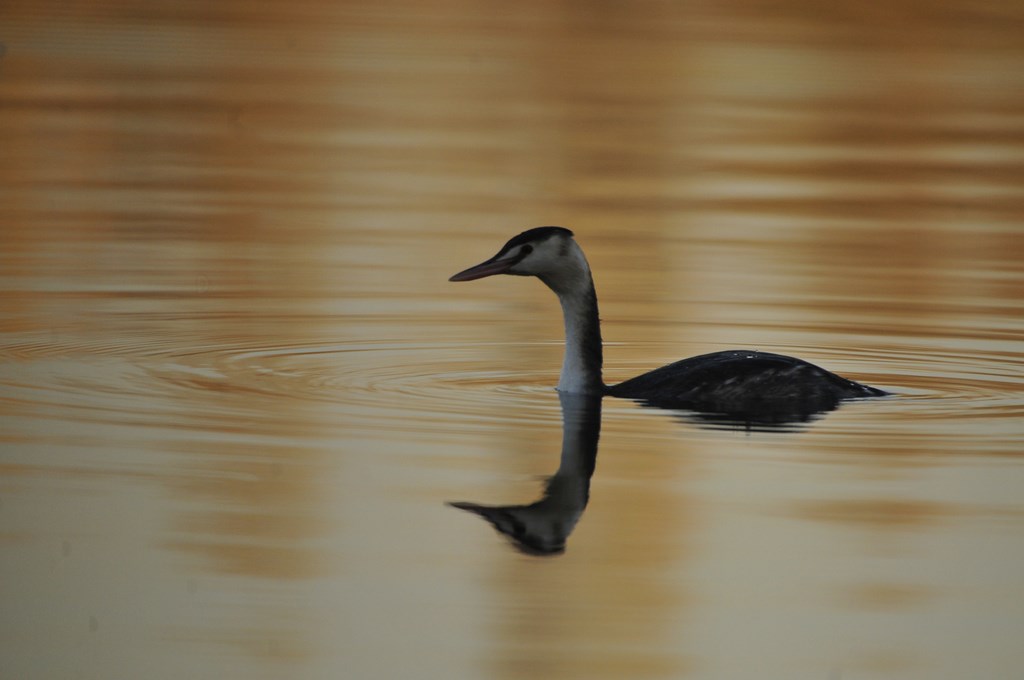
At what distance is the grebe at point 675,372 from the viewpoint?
10500 mm

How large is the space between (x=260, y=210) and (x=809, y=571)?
1078 centimetres

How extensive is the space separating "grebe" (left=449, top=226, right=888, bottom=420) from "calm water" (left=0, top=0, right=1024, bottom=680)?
0.72 ft

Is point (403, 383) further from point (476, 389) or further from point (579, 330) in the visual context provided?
point (579, 330)

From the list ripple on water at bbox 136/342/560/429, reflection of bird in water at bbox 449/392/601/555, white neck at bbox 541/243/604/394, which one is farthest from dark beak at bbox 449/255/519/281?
reflection of bird in water at bbox 449/392/601/555

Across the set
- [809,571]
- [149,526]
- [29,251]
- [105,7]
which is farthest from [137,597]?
[105,7]

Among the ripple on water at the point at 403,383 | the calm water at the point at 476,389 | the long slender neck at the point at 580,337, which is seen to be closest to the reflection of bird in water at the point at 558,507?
the calm water at the point at 476,389

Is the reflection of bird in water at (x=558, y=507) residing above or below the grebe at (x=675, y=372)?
below

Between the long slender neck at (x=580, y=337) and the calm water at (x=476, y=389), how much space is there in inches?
8.5

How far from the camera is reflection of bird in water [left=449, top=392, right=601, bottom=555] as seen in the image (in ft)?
25.7

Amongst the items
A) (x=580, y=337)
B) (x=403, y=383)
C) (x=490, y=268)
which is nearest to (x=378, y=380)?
(x=403, y=383)

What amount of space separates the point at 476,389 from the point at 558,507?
2.65 meters

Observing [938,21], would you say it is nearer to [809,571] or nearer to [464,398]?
[464,398]

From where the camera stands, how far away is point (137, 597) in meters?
6.93

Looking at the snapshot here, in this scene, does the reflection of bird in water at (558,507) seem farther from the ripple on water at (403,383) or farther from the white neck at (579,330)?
the white neck at (579,330)
